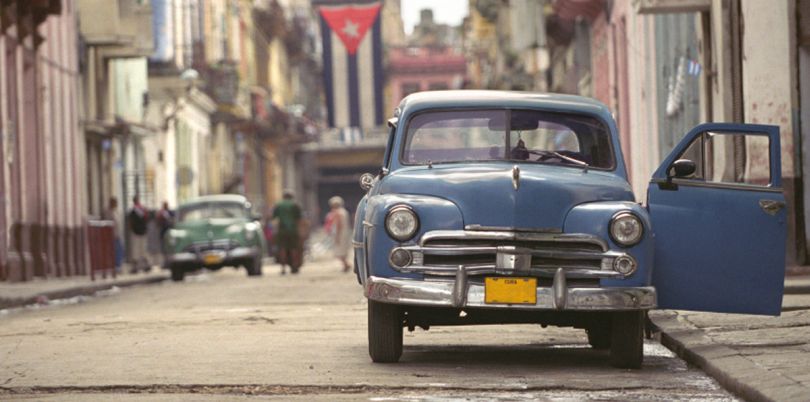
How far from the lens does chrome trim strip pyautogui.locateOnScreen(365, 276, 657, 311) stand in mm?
11102

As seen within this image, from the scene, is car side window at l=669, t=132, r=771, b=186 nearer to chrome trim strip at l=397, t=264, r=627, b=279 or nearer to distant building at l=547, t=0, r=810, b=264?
distant building at l=547, t=0, r=810, b=264

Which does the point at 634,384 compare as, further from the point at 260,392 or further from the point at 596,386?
the point at 260,392

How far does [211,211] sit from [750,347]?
2578cm

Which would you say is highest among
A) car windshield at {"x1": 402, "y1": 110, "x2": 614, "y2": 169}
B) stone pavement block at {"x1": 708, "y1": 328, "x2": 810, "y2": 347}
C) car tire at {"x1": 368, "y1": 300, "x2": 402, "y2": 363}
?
car windshield at {"x1": 402, "y1": 110, "x2": 614, "y2": 169}

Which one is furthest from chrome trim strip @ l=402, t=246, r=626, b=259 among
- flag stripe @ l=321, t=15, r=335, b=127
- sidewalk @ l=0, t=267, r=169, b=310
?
flag stripe @ l=321, t=15, r=335, b=127

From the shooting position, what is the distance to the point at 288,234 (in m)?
38.0

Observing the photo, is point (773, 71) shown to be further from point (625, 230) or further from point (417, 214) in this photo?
point (417, 214)

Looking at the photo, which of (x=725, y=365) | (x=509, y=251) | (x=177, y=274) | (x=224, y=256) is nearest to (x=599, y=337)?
(x=509, y=251)

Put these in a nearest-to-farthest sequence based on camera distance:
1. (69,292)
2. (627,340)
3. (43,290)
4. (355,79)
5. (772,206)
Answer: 1. (627,340)
2. (772,206)
3. (43,290)
4. (69,292)
5. (355,79)

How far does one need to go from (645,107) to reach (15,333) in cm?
1772

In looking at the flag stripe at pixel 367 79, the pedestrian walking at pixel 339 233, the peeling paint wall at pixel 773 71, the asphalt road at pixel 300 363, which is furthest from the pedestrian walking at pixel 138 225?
the asphalt road at pixel 300 363

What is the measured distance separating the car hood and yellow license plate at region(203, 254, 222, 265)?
24.2m

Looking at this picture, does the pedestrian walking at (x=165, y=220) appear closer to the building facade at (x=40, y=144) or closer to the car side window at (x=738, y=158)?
the building facade at (x=40, y=144)

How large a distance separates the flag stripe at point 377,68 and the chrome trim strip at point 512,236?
43101 mm
